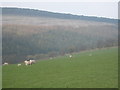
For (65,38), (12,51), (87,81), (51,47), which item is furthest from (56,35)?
(87,81)

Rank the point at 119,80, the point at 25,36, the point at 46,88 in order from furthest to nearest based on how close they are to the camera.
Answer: the point at 25,36 → the point at 119,80 → the point at 46,88

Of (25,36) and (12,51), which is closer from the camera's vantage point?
(12,51)

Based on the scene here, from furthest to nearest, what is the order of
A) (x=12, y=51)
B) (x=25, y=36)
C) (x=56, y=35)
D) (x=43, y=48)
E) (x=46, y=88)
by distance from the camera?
(x=56, y=35)
(x=25, y=36)
(x=43, y=48)
(x=12, y=51)
(x=46, y=88)

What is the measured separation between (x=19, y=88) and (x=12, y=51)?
103 m

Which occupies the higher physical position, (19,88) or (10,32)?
(19,88)

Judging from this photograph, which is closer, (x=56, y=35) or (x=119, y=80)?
(x=119, y=80)

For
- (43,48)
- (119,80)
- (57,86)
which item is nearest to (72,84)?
(57,86)

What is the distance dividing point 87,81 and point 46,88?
3.85m

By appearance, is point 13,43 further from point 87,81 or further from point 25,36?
point 87,81

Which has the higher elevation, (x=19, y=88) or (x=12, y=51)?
(x=19, y=88)

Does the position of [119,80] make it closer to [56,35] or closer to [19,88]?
[19,88]

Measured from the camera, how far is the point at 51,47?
141000 mm

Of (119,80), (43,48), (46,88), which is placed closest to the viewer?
(46,88)

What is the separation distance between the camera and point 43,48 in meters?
138
